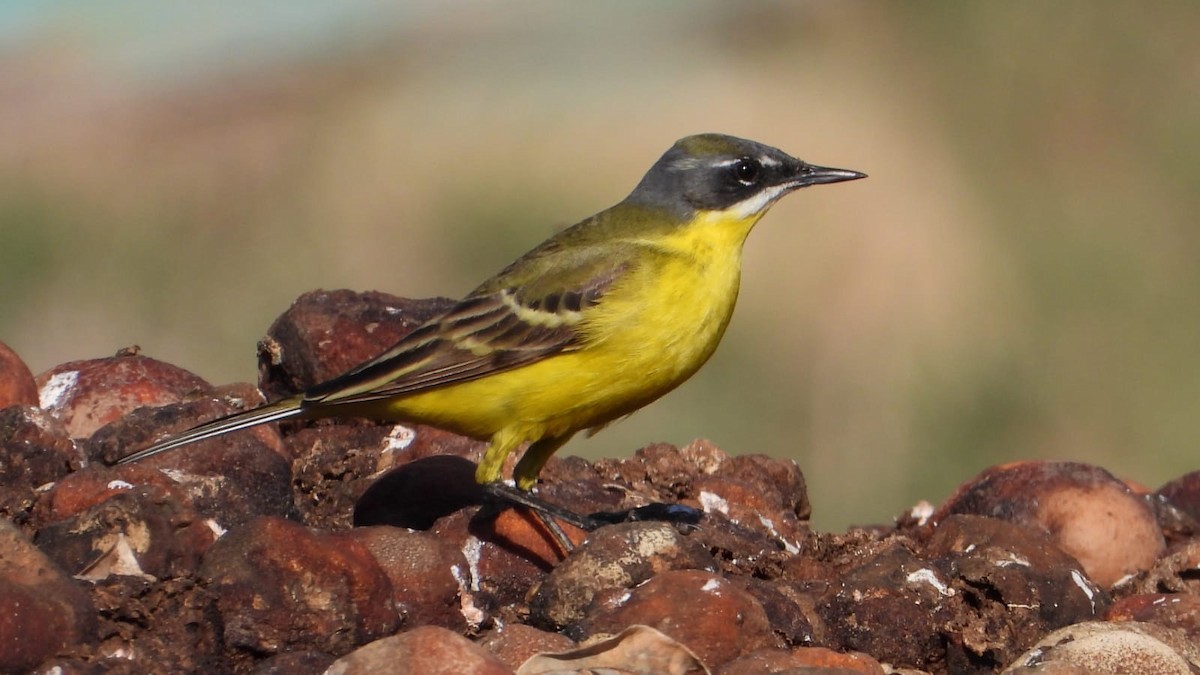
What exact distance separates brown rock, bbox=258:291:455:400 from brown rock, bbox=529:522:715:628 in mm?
2312

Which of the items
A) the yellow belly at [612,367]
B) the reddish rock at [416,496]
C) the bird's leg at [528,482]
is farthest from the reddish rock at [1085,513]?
the reddish rock at [416,496]

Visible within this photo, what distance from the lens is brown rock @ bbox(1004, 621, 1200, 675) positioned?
18.0 ft

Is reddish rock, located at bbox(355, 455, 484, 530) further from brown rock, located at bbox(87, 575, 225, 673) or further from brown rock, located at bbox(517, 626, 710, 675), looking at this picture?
brown rock, located at bbox(517, 626, 710, 675)

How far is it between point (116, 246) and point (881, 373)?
8.62m

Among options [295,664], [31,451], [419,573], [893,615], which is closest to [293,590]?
[295,664]

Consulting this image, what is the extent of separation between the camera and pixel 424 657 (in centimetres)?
477

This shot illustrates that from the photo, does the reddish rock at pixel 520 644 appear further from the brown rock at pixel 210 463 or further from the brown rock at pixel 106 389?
the brown rock at pixel 106 389

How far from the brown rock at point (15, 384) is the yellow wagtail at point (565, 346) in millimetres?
1187

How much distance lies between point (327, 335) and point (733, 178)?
2134mm

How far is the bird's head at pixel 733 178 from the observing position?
27.3 feet

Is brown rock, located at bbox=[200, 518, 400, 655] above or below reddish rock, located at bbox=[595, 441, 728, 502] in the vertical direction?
above

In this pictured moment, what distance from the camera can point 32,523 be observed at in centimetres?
645

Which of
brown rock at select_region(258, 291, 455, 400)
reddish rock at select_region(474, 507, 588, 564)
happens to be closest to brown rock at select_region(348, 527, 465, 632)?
reddish rock at select_region(474, 507, 588, 564)

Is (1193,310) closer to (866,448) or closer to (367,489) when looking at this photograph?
(866,448)
